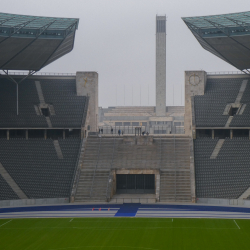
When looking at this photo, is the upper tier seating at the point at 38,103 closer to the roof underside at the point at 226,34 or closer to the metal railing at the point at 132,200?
the metal railing at the point at 132,200

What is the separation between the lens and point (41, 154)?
58438 mm

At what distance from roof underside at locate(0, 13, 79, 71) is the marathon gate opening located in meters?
20.1

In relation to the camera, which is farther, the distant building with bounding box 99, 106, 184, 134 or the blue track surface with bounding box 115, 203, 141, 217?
the distant building with bounding box 99, 106, 184, 134

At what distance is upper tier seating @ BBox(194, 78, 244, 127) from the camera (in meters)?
63.8

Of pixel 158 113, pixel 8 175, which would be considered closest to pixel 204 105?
pixel 8 175

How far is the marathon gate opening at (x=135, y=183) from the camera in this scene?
58.0m

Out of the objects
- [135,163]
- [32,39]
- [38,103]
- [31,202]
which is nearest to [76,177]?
[31,202]

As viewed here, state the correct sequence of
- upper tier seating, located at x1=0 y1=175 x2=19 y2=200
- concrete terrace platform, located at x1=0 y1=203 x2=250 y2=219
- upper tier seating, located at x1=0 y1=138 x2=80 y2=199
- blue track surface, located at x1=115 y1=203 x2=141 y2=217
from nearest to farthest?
1. concrete terrace platform, located at x1=0 y1=203 x2=250 y2=219
2. blue track surface, located at x1=115 y1=203 x2=141 y2=217
3. upper tier seating, located at x1=0 y1=175 x2=19 y2=200
4. upper tier seating, located at x1=0 y1=138 x2=80 y2=199

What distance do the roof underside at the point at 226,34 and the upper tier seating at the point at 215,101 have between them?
353 cm

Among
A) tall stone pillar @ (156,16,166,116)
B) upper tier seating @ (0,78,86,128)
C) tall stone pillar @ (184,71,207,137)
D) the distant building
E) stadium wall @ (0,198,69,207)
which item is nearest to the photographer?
stadium wall @ (0,198,69,207)

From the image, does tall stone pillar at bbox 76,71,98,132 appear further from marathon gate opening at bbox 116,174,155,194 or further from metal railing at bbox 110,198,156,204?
metal railing at bbox 110,198,156,204

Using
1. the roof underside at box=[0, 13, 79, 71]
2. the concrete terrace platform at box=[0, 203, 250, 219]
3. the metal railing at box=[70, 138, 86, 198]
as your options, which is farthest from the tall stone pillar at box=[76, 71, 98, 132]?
the concrete terrace platform at box=[0, 203, 250, 219]

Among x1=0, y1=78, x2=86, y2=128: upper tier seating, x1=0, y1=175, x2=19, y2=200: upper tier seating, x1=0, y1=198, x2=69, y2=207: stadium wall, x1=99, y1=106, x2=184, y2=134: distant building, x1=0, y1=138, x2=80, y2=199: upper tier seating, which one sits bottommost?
x1=0, y1=198, x2=69, y2=207: stadium wall

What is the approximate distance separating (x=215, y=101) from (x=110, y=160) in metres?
19.1
